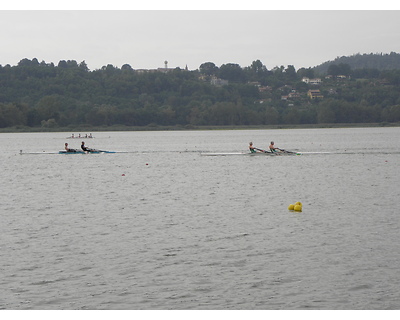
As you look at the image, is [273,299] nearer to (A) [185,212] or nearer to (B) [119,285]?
(B) [119,285]

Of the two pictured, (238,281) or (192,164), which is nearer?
(238,281)

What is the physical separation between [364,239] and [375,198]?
479 inches

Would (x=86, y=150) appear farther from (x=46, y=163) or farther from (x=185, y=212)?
(x=185, y=212)

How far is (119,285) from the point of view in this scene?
58.7ft

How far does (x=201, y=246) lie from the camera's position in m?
22.4

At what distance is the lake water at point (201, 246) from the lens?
16.9 meters

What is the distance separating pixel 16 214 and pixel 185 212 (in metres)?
7.99

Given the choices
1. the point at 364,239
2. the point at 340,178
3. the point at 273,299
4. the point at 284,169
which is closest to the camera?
the point at 273,299

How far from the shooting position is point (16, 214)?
30.5 metres

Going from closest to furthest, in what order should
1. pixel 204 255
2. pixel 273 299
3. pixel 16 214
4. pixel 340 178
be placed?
pixel 273 299
pixel 204 255
pixel 16 214
pixel 340 178

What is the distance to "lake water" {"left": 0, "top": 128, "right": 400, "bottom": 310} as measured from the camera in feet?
55.4

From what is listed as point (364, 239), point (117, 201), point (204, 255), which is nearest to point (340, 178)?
point (117, 201)

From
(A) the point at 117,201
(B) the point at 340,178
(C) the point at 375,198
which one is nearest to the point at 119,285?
(A) the point at 117,201

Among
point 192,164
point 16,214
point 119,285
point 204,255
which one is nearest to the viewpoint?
point 119,285
